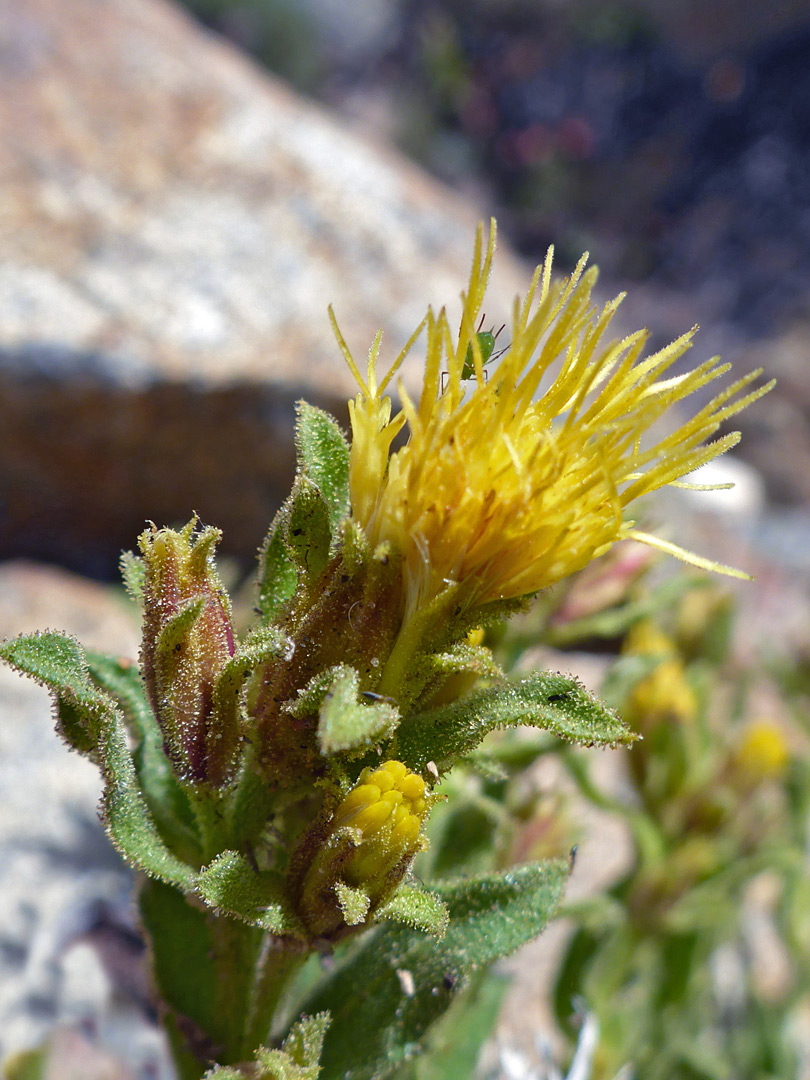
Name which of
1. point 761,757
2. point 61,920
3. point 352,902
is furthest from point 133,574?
point 761,757

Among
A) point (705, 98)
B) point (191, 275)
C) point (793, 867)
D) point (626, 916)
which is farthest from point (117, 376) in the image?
point (705, 98)

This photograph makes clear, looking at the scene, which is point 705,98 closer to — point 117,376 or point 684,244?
point 684,244

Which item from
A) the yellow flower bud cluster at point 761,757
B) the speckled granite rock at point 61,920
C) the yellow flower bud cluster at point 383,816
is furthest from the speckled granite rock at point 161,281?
the yellow flower bud cluster at point 383,816

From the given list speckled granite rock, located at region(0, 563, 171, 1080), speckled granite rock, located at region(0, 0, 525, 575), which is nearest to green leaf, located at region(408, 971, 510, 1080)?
speckled granite rock, located at region(0, 563, 171, 1080)

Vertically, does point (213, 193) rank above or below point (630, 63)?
below

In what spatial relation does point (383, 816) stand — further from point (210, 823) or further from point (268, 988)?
point (268, 988)

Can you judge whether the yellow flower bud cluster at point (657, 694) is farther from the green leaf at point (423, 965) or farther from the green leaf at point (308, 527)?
the green leaf at point (308, 527)

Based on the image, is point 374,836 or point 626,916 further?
point 626,916
